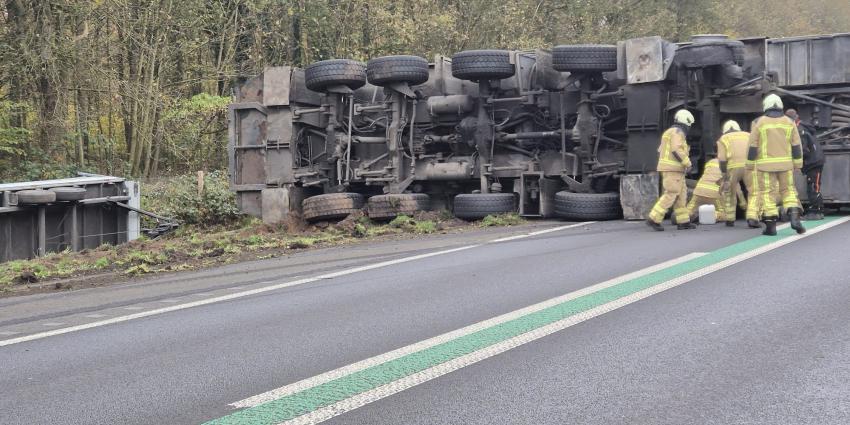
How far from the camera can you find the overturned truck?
520 inches

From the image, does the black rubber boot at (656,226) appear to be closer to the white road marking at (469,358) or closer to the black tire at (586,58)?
the black tire at (586,58)

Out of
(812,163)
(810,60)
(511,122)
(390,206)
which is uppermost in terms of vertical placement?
(810,60)

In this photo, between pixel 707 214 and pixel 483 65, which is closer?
pixel 707 214

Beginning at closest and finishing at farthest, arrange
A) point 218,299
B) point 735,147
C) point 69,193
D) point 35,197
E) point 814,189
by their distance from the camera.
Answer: point 218,299
point 735,147
point 814,189
point 35,197
point 69,193

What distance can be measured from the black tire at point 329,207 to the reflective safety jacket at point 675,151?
5.02m

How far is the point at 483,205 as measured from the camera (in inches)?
550

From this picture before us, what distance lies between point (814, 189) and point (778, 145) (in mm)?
2503

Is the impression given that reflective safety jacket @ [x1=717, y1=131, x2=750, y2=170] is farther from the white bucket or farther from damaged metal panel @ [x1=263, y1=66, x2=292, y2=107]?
damaged metal panel @ [x1=263, y1=66, x2=292, y2=107]

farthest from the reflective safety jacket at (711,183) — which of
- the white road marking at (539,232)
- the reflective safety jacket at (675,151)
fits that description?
the white road marking at (539,232)

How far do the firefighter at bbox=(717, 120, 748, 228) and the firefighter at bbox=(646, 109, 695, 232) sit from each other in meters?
0.51

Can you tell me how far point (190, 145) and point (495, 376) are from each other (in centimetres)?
2270

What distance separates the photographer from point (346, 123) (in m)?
15.7

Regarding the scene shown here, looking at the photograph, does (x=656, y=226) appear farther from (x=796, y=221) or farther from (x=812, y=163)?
(x=812, y=163)

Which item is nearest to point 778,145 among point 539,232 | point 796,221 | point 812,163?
point 796,221
